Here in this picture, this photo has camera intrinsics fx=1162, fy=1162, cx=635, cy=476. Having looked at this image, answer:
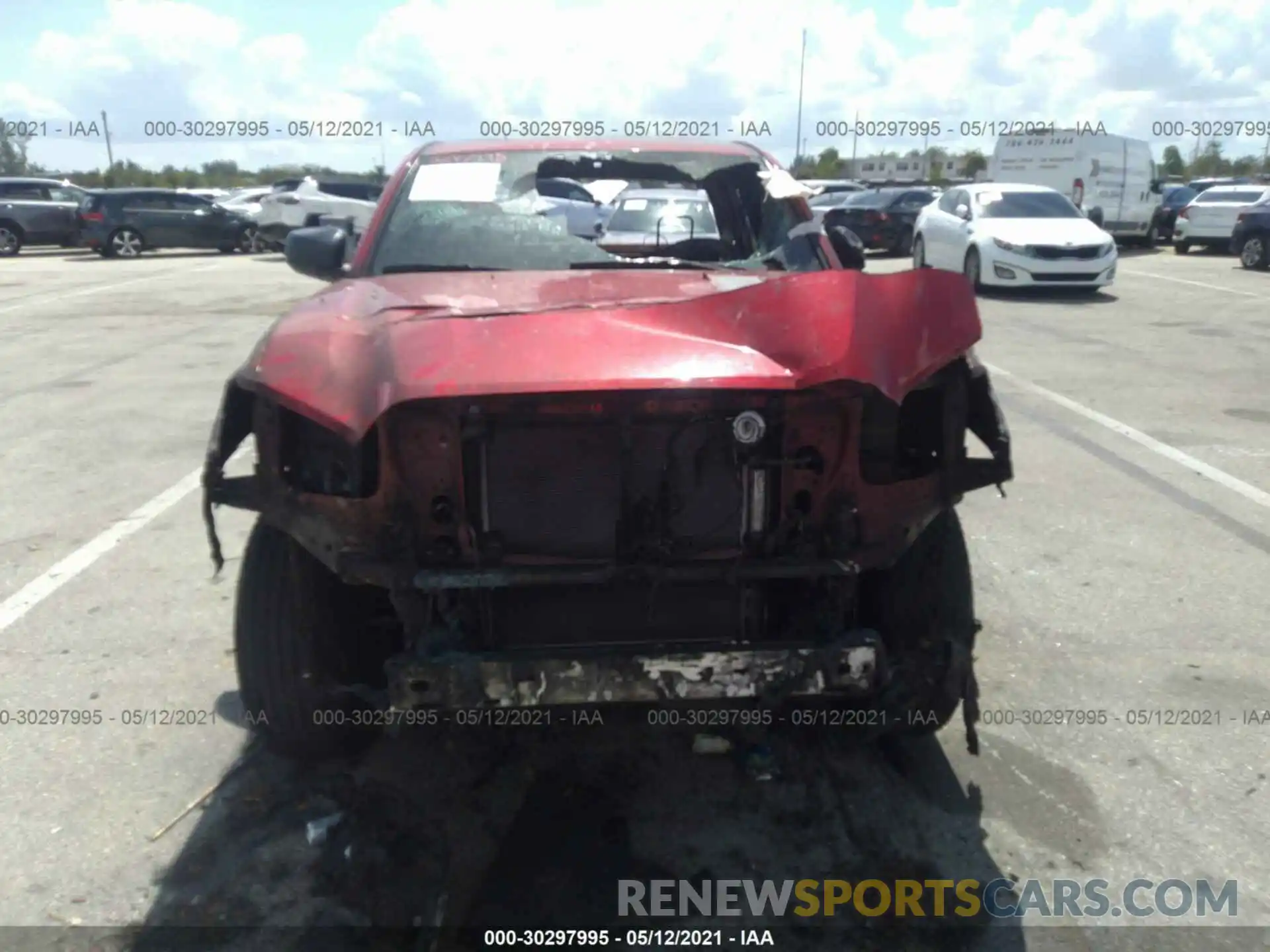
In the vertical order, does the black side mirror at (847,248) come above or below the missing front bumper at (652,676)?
above

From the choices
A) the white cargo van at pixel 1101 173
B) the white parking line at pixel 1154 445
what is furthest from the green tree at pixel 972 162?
the white parking line at pixel 1154 445

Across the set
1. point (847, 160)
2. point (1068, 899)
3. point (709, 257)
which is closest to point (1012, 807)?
point (1068, 899)

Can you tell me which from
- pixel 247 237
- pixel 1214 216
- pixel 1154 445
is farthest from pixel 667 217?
pixel 247 237

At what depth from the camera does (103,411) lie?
8.52 metres

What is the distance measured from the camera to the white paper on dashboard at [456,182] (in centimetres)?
430

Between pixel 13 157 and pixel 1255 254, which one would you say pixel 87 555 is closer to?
pixel 1255 254

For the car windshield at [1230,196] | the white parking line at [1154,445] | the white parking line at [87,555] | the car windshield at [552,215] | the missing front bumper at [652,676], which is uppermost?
the car windshield at [1230,196]

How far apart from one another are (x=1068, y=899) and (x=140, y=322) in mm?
13317

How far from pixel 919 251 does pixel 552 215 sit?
49.9ft

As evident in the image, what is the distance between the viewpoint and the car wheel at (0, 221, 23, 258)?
26672 millimetres

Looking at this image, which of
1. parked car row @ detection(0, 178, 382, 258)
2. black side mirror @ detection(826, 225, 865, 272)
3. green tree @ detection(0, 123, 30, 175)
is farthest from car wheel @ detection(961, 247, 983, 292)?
green tree @ detection(0, 123, 30, 175)

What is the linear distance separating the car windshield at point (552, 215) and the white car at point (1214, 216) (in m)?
21.4

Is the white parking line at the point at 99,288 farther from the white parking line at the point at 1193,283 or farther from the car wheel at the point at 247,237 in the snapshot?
the white parking line at the point at 1193,283
